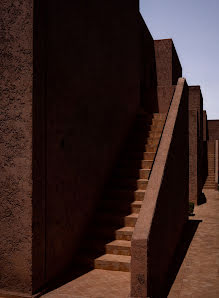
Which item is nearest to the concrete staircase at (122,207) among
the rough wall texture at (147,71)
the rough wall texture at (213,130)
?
the rough wall texture at (147,71)

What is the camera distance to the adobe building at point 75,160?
468 centimetres

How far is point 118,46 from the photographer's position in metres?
8.45

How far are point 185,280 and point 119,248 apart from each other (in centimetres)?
124

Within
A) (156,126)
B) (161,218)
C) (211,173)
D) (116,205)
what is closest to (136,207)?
(116,205)

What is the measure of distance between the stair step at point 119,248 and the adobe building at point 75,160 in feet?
0.06

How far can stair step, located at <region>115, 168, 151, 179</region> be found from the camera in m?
7.51

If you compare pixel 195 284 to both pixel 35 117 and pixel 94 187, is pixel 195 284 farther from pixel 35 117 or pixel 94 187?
pixel 35 117

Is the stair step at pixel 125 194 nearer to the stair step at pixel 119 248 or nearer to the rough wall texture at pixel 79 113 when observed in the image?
the rough wall texture at pixel 79 113

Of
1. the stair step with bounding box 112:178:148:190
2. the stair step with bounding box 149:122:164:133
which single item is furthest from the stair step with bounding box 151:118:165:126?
the stair step with bounding box 112:178:148:190

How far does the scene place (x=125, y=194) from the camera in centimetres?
708

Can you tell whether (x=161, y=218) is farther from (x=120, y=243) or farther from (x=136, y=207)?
(x=136, y=207)

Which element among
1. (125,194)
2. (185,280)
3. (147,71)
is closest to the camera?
(185,280)

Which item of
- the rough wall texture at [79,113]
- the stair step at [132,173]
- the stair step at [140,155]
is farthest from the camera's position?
the stair step at [140,155]

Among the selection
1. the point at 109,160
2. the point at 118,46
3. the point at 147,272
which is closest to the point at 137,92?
the point at 118,46
